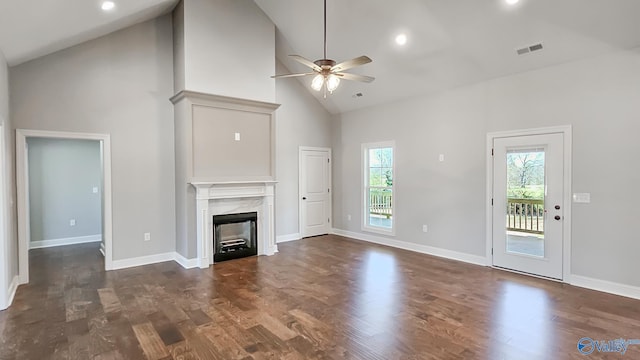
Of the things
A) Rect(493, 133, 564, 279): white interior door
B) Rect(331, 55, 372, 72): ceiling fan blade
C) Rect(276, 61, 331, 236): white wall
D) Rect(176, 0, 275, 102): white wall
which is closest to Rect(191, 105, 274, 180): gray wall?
Rect(176, 0, 275, 102): white wall

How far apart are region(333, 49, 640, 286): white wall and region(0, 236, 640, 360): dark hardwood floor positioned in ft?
2.15

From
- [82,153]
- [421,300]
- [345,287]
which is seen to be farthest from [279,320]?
[82,153]

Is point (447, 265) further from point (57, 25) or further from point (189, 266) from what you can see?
point (57, 25)

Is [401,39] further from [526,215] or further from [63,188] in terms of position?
[63,188]

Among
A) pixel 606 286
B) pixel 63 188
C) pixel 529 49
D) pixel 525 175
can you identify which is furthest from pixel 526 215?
pixel 63 188

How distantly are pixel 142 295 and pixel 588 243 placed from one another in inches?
222

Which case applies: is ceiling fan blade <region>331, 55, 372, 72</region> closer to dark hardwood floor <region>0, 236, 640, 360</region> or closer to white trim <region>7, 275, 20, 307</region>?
dark hardwood floor <region>0, 236, 640, 360</region>

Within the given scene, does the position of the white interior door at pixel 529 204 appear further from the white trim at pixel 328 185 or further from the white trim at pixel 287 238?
the white trim at pixel 287 238

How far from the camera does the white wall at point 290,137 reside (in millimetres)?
7207

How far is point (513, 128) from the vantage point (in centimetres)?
499

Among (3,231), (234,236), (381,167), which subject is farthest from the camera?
(381,167)

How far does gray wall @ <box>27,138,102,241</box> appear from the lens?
659 cm

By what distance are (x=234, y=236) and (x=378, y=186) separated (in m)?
3.10

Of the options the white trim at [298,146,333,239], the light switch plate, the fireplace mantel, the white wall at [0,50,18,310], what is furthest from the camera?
the white trim at [298,146,333,239]
